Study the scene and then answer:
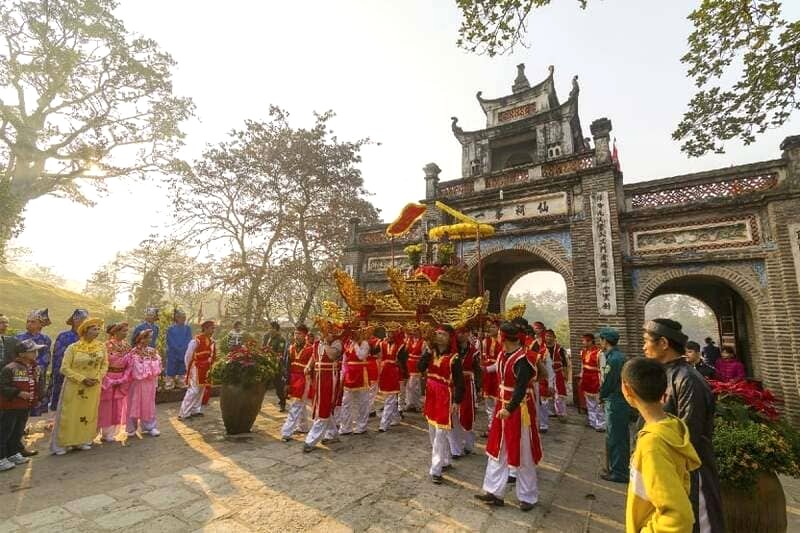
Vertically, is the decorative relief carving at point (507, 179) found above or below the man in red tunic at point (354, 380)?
above

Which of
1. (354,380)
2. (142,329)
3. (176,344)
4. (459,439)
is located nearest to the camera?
(459,439)

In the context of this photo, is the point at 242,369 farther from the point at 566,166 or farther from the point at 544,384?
the point at 566,166

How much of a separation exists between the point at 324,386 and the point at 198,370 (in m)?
3.46

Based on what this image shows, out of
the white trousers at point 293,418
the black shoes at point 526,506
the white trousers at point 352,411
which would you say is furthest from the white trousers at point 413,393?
the black shoes at point 526,506

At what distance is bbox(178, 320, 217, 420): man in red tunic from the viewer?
746 cm

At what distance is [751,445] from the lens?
304 centimetres

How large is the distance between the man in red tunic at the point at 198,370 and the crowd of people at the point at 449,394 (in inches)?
1.0

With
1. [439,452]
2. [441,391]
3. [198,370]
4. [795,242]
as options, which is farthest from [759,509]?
[198,370]

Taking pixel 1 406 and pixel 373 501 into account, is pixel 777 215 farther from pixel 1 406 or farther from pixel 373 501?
pixel 1 406

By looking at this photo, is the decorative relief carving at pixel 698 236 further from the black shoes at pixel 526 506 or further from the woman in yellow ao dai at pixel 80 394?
the woman in yellow ao dai at pixel 80 394

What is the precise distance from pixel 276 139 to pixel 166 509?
14.9 m

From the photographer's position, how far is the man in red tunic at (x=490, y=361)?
22.0 feet

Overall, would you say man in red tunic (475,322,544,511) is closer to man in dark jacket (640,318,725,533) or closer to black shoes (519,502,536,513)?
black shoes (519,502,536,513)

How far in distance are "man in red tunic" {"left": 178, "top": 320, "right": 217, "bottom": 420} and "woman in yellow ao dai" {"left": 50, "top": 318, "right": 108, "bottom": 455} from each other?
195 cm
